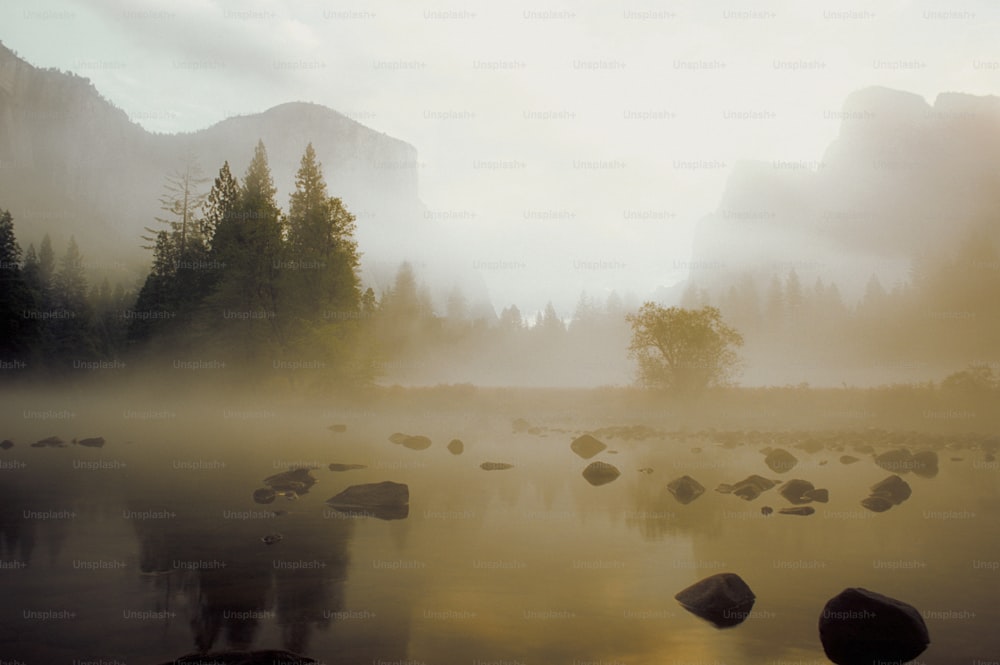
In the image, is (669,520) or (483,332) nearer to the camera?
(669,520)

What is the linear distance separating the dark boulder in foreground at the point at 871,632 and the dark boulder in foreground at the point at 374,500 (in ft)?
46.0

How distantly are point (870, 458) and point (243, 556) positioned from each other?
34.7 meters

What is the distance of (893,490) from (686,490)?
328 inches

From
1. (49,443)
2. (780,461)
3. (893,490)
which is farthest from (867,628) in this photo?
(49,443)

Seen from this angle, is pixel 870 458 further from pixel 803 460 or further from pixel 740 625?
pixel 740 625

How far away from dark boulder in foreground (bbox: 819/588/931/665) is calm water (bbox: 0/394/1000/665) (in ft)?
1.33

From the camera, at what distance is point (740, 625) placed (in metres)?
11.6

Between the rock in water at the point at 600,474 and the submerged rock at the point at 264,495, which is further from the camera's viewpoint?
the rock in water at the point at 600,474

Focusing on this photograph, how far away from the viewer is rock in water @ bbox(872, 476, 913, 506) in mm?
24047

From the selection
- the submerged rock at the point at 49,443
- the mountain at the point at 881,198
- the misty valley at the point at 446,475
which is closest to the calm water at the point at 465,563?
the misty valley at the point at 446,475

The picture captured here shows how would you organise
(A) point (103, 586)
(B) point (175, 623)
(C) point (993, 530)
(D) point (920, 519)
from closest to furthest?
1. (B) point (175, 623)
2. (A) point (103, 586)
3. (C) point (993, 530)
4. (D) point (920, 519)

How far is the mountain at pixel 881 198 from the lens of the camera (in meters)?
145

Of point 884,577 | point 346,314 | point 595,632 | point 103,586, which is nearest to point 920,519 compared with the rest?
point 884,577

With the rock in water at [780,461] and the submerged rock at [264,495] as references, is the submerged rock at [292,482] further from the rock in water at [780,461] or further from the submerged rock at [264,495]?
the rock in water at [780,461]
